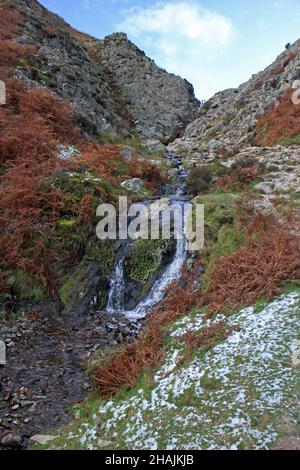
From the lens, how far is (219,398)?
205 inches

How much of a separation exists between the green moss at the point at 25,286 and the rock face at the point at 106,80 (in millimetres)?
11756

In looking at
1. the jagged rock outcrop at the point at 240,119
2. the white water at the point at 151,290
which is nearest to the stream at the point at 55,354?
the white water at the point at 151,290

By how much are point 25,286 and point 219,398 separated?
20.5ft

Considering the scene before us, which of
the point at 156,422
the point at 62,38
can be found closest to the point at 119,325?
the point at 156,422

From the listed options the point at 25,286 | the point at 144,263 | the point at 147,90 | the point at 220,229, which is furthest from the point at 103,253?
the point at 147,90

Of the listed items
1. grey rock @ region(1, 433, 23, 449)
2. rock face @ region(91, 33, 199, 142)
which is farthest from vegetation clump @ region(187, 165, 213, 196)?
rock face @ region(91, 33, 199, 142)

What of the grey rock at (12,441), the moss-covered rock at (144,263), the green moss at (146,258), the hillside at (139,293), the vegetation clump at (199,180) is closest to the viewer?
the hillside at (139,293)

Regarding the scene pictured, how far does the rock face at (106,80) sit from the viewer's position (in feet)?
74.0

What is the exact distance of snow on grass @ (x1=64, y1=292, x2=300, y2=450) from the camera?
4.69 m

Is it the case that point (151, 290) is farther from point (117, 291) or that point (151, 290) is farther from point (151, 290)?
point (117, 291)

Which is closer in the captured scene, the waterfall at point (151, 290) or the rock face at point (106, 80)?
the waterfall at point (151, 290)

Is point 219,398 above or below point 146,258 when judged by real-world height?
below

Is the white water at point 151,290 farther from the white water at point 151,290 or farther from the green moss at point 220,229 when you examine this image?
the green moss at point 220,229

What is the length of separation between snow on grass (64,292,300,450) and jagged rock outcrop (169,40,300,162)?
48.7 feet
